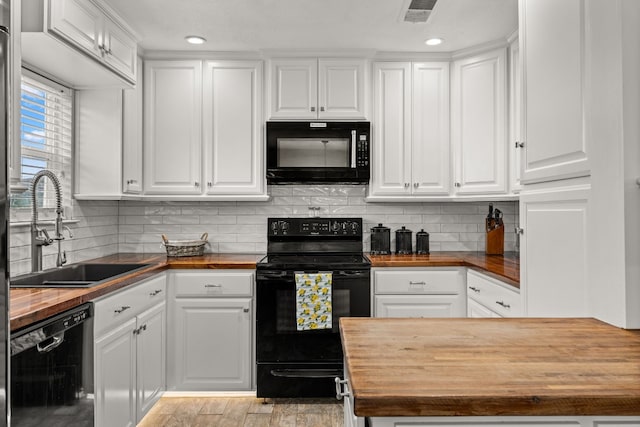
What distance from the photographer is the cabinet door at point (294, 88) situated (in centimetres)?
335

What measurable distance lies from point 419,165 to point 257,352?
1724 millimetres

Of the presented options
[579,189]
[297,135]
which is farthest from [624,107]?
[297,135]

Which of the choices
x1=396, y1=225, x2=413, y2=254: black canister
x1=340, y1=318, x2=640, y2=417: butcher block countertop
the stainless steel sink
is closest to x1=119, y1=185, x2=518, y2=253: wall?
x1=396, y1=225, x2=413, y2=254: black canister

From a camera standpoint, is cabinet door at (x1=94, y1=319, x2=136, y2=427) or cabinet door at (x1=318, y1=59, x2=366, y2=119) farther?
cabinet door at (x1=318, y1=59, x2=366, y2=119)

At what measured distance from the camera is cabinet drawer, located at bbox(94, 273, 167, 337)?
2.06 m

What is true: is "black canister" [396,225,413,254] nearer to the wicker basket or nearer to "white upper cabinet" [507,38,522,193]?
"white upper cabinet" [507,38,522,193]

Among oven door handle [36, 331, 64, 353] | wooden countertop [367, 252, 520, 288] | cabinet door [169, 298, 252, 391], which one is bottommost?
cabinet door [169, 298, 252, 391]

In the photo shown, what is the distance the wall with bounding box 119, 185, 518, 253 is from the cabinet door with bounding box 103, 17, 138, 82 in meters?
1.15

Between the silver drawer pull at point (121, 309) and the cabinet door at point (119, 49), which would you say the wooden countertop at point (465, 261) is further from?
the cabinet door at point (119, 49)

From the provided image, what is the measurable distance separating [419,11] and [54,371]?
2528 millimetres

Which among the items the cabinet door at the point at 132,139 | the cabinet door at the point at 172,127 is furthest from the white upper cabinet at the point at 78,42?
the cabinet door at the point at 172,127

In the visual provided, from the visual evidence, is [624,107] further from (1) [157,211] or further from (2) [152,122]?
(1) [157,211]

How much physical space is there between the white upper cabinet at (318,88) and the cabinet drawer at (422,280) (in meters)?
1.14

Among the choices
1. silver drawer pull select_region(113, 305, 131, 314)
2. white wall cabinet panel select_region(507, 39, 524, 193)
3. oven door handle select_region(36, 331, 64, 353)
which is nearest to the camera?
oven door handle select_region(36, 331, 64, 353)
